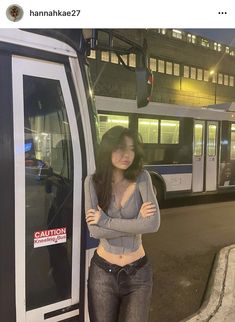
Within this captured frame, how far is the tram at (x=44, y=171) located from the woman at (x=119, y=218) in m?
0.39

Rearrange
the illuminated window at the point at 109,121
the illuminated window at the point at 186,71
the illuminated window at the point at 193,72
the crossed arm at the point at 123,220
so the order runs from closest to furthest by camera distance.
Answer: the crossed arm at the point at 123,220 → the illuminated window at the point at 109,121 → the illuminated window at the point at 186,71 → the illuminated window at the point at 193,72

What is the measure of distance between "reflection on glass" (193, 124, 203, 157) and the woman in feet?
31.4

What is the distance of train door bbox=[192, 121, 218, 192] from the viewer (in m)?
12.0

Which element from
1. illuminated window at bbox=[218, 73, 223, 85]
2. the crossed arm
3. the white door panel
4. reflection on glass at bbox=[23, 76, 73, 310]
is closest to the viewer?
the crossed arm

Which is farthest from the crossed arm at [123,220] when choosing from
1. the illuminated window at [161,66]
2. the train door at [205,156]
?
the illuminated window at [161,66]

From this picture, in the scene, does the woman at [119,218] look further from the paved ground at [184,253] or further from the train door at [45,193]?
the paved ground at [184,253]

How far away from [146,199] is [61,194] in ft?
2.25

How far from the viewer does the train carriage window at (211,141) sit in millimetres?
12531

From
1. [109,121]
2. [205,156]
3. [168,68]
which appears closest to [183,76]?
[168,68]

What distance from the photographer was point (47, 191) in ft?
9.55

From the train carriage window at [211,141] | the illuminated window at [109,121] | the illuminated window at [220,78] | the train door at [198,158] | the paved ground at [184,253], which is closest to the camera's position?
Answer: the paved ground at [184,253]

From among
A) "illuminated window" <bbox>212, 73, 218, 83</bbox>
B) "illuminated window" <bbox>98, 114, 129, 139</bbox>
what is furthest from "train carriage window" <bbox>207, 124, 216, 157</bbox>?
"illuminated window" <bbox>212, 73, 218, 83</bbox>

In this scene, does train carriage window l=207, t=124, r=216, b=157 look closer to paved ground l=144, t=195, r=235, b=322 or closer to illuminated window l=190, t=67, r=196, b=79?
paved ground l=144, t=195, r=235, b=322

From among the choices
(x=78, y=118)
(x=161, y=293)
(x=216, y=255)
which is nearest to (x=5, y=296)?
(x=78, y=118)
